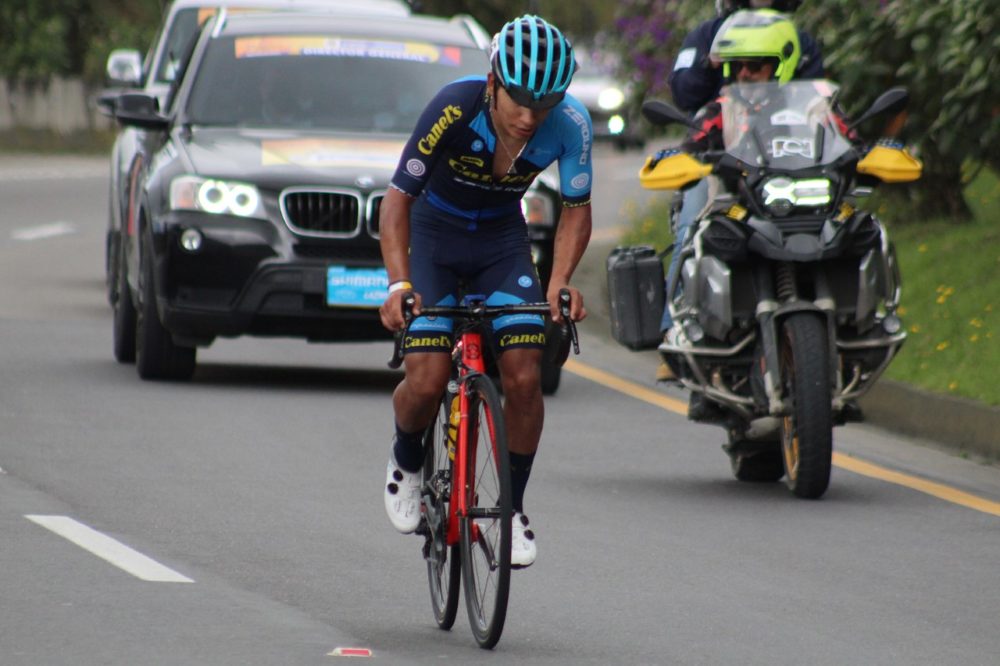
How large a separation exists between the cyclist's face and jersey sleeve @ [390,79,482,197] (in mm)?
99

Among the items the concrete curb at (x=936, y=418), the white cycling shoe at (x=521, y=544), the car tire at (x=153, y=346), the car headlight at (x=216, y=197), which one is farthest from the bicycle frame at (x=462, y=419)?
the car tire at (x=153, y=346)

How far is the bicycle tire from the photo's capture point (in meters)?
6.94

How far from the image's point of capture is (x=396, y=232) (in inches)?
275

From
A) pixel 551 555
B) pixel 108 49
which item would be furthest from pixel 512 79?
pixel 108 49

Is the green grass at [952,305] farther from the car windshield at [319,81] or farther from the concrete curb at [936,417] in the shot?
the car windshield at [319,81]

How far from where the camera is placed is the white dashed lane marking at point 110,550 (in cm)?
756

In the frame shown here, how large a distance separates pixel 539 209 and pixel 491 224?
5741 mm

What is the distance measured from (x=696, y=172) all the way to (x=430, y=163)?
286 cm

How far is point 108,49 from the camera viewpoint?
58.9 m

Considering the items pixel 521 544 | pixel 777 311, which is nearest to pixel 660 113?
pixel 777 311

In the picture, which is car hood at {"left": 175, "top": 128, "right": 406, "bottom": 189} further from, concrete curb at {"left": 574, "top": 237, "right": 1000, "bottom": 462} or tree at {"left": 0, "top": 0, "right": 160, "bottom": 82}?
tree at {"left": 0, "top": 0, "right": 160, "bottom": 82}

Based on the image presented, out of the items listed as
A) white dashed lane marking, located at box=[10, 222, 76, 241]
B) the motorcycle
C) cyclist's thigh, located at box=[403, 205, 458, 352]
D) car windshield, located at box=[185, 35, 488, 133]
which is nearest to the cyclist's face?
cyclist's thigh, located at box=[403, 205, 458, 352]

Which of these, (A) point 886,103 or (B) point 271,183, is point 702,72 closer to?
(A) point 886,103

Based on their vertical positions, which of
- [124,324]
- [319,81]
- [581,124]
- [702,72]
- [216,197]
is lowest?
[124,324]
